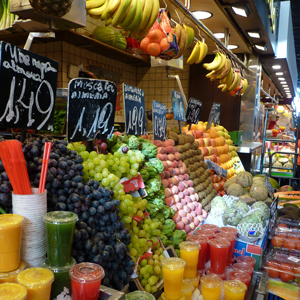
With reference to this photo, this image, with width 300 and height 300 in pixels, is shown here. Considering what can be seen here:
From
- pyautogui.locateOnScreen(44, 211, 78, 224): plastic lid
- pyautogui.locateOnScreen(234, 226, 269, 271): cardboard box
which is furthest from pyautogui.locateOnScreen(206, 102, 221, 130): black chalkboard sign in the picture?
pyautogui.locateOnScreen(44, 211, 78, 224): plastic lid

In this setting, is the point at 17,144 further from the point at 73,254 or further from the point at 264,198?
the point at 264,198

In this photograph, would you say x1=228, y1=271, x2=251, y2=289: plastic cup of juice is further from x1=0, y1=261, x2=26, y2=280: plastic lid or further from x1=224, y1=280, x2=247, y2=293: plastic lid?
x1=0, y1=261, x2=26, y2=280: plastic lid

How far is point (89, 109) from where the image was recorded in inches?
64.6

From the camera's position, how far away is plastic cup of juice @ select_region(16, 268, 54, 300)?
75 centimetres

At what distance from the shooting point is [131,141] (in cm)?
204

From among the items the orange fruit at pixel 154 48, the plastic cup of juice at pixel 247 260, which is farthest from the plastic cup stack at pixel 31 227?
the orange fruit at pixel 154 48

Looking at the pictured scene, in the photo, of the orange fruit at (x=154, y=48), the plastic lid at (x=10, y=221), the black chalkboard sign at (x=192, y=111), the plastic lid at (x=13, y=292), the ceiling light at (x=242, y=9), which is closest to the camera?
the plastic lid at (x=13, y=292)

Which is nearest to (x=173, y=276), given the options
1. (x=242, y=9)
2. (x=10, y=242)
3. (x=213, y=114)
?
(x=10, y=242)

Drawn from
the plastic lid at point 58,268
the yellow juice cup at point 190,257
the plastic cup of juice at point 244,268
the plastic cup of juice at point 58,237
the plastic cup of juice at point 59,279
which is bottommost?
the plastic cup of juice at point 244,268

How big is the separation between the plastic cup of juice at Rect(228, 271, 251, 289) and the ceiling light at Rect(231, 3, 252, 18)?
10.6 ft

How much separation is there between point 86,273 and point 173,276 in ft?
1.80

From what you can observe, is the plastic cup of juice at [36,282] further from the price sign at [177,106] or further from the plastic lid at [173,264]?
the price sign at [177,106]

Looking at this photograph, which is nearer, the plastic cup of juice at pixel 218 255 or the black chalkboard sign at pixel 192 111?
the plastic cup of juice at pixel 218 255

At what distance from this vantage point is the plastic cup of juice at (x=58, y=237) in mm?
903
